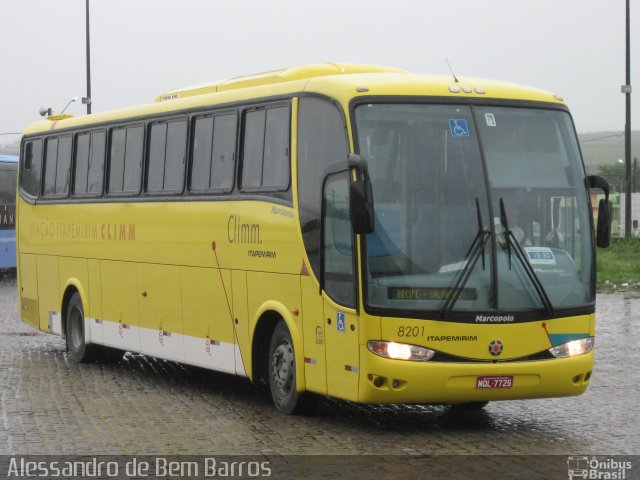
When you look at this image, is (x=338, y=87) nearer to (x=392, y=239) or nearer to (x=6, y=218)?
(x=392, y=239)

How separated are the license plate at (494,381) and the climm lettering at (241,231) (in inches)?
119

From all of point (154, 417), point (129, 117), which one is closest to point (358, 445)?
point (154, 417)

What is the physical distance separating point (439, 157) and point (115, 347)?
6837 mm

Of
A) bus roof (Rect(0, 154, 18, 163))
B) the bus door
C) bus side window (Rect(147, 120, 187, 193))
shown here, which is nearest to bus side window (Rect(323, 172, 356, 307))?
the bus door

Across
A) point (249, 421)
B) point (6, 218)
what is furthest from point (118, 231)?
point (6, 218)

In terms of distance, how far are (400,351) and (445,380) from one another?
0.44 m

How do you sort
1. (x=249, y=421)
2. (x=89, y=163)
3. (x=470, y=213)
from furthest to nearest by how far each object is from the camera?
1. (x=89, y=163)
2. (x=249, y=421)
3. (x=470, y=213)

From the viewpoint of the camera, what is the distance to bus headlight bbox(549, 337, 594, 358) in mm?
12031

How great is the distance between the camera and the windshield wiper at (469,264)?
11633 millimetres

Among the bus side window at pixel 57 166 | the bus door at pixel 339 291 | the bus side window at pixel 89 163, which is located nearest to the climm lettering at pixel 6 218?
the bus side window at pixel 57 166

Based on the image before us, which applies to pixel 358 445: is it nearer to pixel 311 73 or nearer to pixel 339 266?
pixel 339 266

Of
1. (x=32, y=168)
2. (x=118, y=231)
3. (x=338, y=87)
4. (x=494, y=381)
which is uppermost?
(x=338, y=87)

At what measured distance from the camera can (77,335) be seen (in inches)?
742

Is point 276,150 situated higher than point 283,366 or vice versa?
point 276,150
